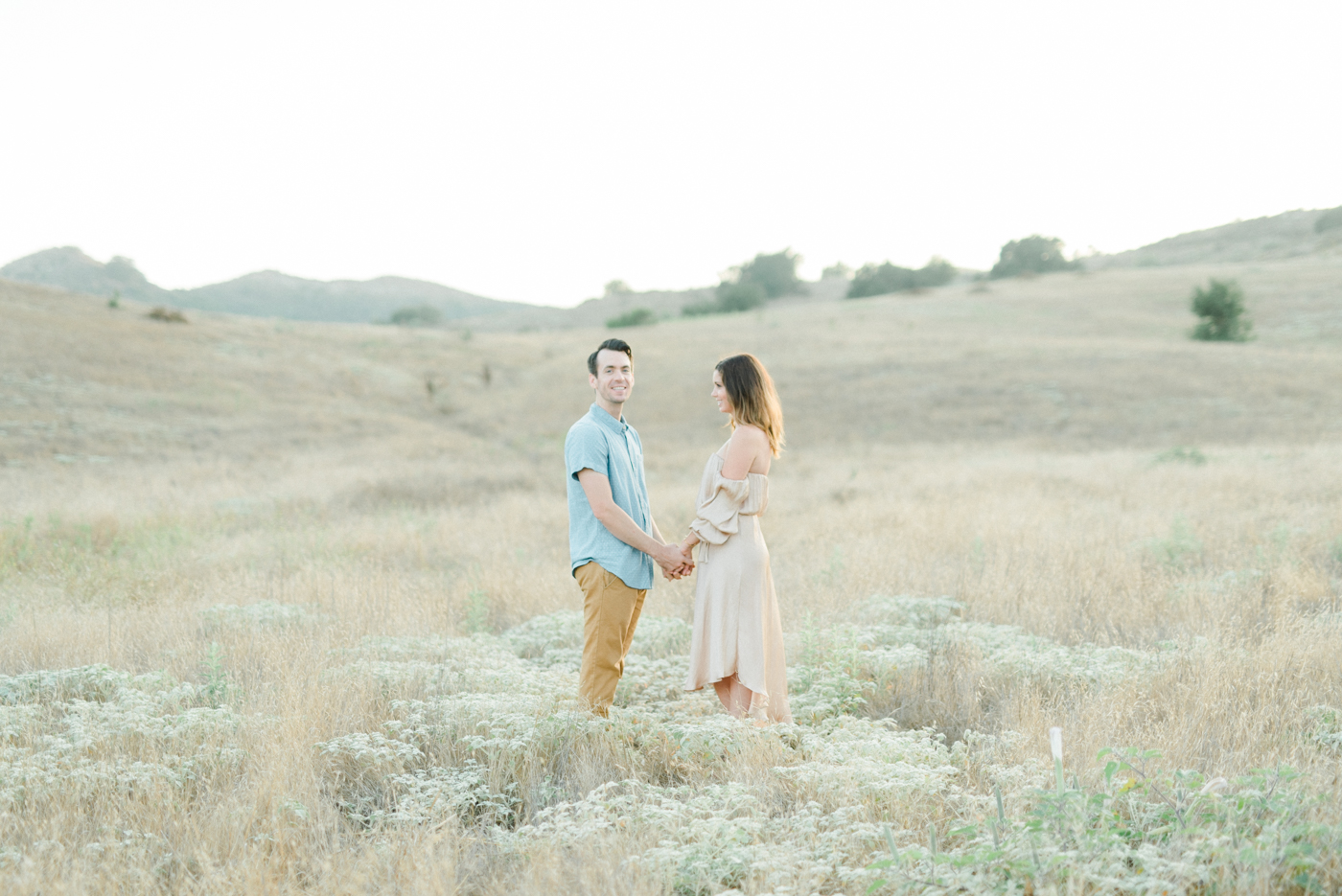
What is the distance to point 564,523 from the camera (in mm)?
12141

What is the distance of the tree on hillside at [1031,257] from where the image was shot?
88.0m

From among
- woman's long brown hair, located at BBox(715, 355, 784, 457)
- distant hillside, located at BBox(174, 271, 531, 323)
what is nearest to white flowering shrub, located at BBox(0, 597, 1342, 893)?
woman's long brown hair, located at BBox(715, 355, 784, 457)

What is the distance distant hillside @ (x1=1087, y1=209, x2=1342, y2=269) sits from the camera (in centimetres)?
7151

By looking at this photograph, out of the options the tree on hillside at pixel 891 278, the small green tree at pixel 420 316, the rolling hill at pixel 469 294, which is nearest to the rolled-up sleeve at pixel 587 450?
the rolling hill at pixel 469 294

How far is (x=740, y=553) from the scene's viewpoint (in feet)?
15.6

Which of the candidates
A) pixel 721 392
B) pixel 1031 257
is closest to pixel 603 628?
pixel 721 392

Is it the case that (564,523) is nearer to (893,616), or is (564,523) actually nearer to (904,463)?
(893,616)

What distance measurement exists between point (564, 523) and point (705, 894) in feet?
29.9

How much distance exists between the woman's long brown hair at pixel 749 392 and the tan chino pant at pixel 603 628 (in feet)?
3.88

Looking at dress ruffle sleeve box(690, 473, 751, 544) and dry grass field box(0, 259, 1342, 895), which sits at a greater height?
dress ruffle sleeve box(690, 473, 751, 544)

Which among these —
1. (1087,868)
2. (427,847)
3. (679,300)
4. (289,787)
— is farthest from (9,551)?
(679,300)

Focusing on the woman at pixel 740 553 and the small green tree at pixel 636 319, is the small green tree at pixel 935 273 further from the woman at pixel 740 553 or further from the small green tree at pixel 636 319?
the woman at pixel 740 553

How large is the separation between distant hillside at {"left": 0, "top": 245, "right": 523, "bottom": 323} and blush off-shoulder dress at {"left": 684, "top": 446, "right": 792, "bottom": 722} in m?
94.4

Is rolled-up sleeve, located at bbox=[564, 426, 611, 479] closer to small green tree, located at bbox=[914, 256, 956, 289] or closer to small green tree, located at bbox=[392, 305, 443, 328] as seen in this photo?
small green tree, located at bbox=[392, 305, 443, 328]
